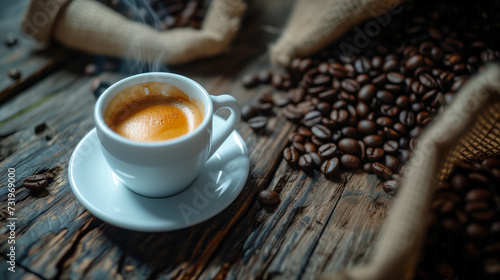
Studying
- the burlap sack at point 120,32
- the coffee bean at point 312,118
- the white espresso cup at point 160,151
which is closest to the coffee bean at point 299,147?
the coffee bean at point 312,118

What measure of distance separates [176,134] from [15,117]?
92 cm

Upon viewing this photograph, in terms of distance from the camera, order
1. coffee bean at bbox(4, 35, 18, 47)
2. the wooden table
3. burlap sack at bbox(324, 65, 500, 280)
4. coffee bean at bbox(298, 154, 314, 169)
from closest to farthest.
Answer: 1. burlap sack at bbox(324, 65, 500, 280)
2. the wooden table
3. coffee bean at bbox(298, 154, 314, 169)
4. coffee bean at bbox(4, 35, 18, 47)

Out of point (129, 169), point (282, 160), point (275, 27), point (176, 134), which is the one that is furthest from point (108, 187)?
point (275, 27)

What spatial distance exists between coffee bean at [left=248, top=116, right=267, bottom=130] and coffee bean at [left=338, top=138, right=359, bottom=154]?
323 millimetres

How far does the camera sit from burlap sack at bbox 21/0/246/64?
1710 mm

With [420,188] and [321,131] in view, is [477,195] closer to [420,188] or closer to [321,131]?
[420,188]

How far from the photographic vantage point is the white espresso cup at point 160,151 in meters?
0.92

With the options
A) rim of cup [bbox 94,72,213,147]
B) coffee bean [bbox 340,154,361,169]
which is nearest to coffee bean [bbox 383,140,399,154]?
coffee bean [bbox 340,154,361,169]

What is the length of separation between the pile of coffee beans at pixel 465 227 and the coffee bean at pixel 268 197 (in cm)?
47

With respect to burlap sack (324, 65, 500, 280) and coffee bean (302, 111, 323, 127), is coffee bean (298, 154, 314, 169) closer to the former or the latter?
coffee bean (302, 111, 323, 127)

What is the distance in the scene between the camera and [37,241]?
1067 mm

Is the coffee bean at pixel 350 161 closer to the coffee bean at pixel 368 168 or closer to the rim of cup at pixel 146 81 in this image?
the coffee bean at pixel 368 168

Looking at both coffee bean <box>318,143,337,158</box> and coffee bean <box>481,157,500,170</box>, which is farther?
coffee bean <box>318,143,337,158</box>

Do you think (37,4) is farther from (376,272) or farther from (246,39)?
(376,272)
